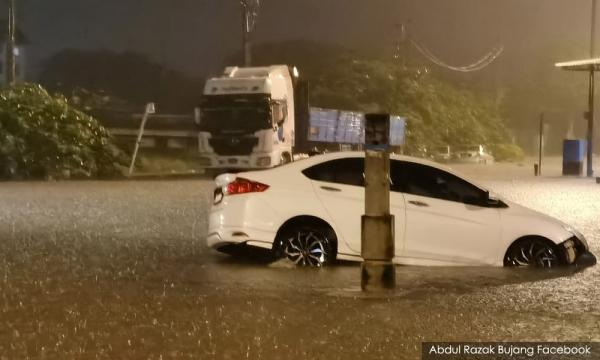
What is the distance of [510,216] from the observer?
35.8 feet

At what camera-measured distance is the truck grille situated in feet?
95.7

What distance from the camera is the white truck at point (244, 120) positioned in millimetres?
28844

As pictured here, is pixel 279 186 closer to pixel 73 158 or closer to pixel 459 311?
pixel 459 311

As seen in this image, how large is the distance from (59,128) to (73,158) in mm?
1880

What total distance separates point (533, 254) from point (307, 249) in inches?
116

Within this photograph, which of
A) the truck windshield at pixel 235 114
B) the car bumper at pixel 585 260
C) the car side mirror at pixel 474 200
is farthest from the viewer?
the truck windshield at pixel 235 114

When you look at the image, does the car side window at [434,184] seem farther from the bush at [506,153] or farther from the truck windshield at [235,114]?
the bush at [506,153]

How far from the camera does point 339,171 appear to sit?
11.1 meters

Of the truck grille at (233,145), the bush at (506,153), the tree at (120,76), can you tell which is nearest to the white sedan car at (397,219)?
the truck grille at (233,145)

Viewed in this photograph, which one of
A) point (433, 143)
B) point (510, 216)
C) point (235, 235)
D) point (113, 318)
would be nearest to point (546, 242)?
point (510, 216)

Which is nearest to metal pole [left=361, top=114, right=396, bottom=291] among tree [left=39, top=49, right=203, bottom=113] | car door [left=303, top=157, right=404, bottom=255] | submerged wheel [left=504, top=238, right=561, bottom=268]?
→ car door [left=303, top=157, right=404, bottom=255]

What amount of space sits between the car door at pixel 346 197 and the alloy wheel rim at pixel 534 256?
5.03 ft

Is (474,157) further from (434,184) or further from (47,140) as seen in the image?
(434,184)

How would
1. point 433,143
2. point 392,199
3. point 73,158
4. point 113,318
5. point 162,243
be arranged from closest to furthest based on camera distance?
point 113,318, point 392,199, point 162,243, point 73,158, point 433,143
